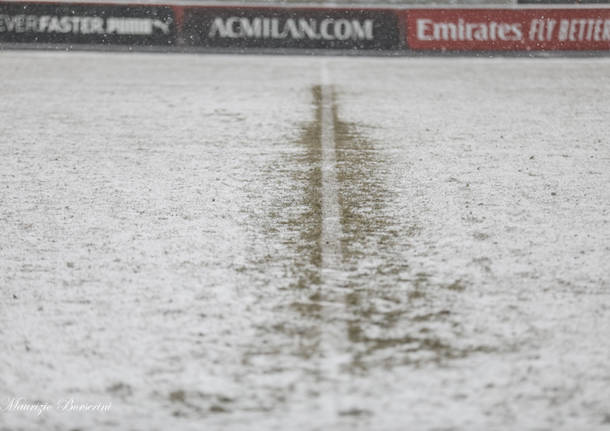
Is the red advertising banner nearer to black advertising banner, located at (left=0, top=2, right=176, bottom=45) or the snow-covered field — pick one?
black advertising banner, located at (left=0, top=2, right=176, bottom=45)

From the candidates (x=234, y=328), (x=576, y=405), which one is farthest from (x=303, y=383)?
(x=576, y=405)

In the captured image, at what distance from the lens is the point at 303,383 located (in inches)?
115

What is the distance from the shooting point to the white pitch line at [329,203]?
4324 mm

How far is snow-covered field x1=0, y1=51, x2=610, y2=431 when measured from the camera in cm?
280

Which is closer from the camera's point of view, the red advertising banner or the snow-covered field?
the snow-covered field

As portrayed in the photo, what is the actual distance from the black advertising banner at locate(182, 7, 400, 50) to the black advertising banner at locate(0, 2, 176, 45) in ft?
2.28

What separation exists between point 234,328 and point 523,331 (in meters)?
1.17

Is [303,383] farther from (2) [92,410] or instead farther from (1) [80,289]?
(1) [80,289]

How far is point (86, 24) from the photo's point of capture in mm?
18562

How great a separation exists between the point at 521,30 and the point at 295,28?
4958mm

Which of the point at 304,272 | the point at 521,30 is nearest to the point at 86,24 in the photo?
the point at 521,30

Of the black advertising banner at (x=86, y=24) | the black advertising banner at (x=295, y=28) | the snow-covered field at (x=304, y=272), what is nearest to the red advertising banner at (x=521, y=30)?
the black advertising banner at (x=295, y=28)

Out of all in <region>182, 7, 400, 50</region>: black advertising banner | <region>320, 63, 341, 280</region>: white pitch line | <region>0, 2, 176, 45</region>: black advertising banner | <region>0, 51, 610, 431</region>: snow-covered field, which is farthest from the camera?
<region>182, 7, 400, 50</region>: black advertising banner

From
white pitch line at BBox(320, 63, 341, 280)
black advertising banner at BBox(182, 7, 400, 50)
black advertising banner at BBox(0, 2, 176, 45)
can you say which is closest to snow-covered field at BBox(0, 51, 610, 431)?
white pitch line at BBox(320, 63, 341, 280)
